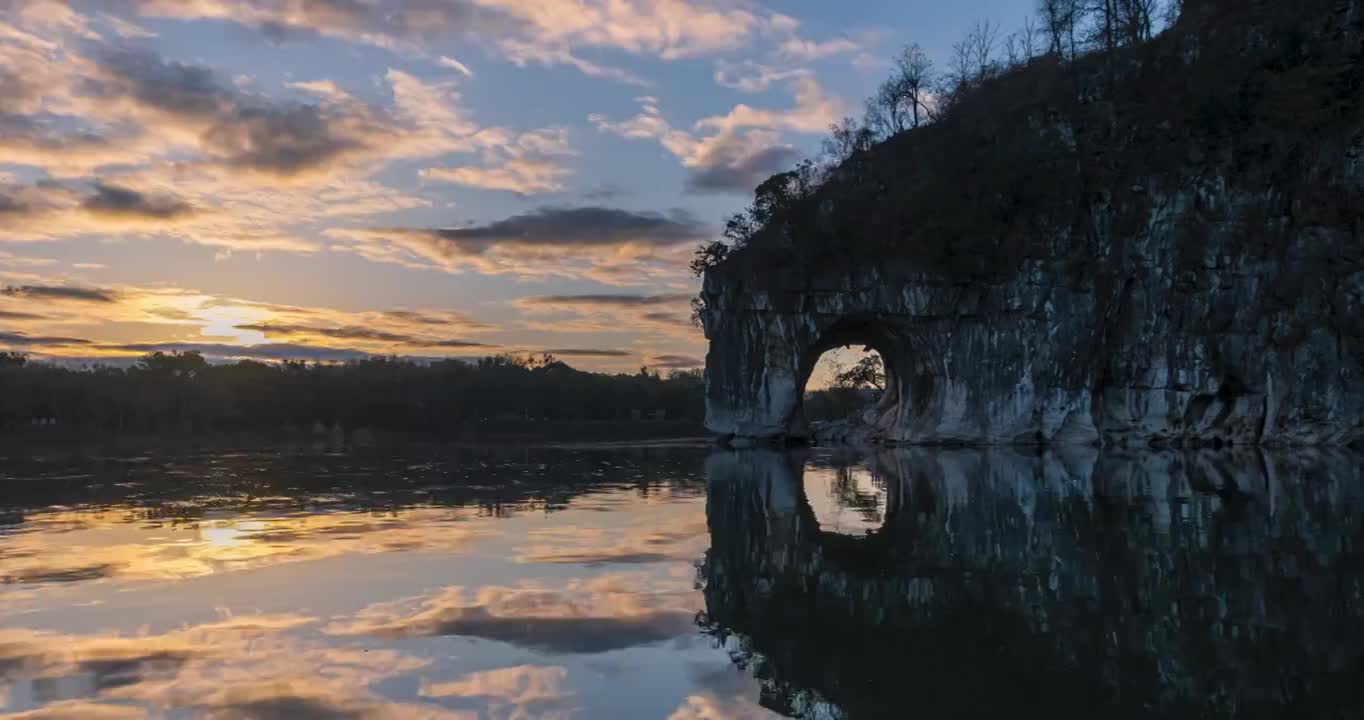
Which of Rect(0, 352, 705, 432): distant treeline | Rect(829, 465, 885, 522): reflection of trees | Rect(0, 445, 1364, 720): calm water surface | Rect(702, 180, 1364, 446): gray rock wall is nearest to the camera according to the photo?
Rect(0, 445, 1364, 720): calm water surface

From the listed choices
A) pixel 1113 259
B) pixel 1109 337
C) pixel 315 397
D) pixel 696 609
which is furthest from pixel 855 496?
pixel 315 397

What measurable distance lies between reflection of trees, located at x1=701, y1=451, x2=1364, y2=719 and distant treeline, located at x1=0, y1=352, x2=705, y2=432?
92.3 m

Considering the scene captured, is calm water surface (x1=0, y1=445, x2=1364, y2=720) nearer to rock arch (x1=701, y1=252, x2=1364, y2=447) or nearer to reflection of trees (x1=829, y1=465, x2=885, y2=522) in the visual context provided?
reflection of trees (x1=829, y1=465, x2=885, y2=522)

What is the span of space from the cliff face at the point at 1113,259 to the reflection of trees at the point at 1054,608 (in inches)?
1373

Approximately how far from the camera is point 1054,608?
28.9 feet

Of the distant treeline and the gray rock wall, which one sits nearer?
the gray rock wall

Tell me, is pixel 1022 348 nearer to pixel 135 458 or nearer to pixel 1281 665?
pixel 135 458

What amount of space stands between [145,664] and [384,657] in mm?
1853

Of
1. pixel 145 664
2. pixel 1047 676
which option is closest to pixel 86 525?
pixel 145 664

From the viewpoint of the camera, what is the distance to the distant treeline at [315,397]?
9262 centimetres

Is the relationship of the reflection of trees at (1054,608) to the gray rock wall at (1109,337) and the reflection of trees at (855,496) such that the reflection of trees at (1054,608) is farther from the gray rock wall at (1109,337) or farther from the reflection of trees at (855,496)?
the gray rock wall at (1109,337)

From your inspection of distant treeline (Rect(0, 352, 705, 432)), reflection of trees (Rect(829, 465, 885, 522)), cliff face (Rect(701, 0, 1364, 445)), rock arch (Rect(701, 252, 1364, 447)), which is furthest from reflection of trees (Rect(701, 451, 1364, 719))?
distant treeline (Rect(0, 352, 705, 432))

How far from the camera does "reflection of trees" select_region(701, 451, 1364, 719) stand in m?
6.31

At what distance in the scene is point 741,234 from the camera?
68.5m
